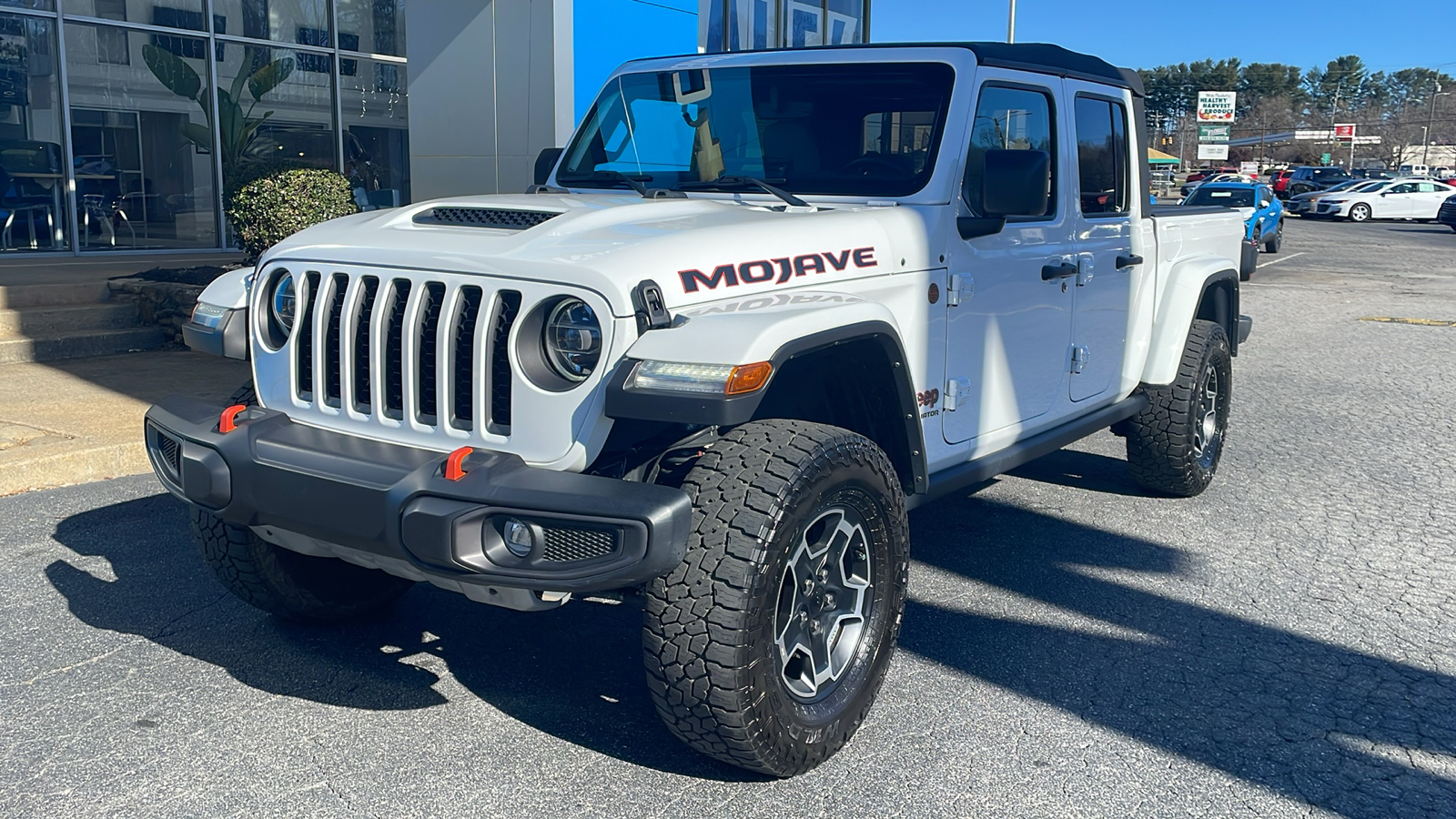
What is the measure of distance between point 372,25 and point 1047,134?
45.4 feet

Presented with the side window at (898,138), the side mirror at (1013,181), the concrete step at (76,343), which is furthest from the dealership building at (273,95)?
the side mirror at (1013,181)

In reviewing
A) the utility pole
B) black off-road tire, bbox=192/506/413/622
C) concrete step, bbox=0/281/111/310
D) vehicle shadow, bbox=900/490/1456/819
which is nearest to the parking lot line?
concrete step, bbox=0/281/111/310

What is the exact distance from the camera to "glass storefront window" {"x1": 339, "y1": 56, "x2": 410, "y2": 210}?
53.6ft

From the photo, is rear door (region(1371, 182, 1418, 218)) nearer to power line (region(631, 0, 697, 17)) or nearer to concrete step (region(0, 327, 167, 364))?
power line (region(631, 0, 697, 17))

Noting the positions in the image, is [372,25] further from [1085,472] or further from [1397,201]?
[1397,201]

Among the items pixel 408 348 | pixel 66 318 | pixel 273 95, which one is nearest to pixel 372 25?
pixel 273 95

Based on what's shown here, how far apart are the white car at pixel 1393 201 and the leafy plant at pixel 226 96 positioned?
130 feet

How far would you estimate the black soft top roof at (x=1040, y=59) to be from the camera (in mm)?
4273

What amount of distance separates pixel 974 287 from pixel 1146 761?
1580 mm

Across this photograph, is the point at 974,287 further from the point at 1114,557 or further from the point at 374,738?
the point at 374,738

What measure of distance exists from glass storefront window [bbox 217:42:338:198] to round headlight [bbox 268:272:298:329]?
11.3m


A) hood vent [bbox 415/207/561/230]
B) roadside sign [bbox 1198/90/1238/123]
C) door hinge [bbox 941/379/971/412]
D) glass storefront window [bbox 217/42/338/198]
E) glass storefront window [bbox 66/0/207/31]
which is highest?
roadside sign [bbox 1198/90/1238/123]

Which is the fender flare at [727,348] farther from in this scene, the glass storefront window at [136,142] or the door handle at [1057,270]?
the glass storefront window at [136,142]

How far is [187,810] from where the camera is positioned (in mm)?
2939
